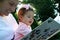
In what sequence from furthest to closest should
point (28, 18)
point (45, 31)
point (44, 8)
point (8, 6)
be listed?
point (44, 8) → point (28, 18) → point (45, 31) → point (8, 6)

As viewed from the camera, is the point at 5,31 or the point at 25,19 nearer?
the point at 5,31

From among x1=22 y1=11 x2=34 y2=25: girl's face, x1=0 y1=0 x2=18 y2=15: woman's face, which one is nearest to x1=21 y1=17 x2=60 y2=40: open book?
x1=0 y1=0 x2=18 y2=15: woman's face

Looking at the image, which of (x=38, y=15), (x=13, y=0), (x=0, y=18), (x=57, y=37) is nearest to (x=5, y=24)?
(x=0, y=18)

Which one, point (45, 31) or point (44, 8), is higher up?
point (44, 8)

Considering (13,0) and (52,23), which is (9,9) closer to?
(13,0)

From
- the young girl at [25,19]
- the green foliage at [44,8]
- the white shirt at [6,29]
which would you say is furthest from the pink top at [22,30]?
the green foliage at [44,8]

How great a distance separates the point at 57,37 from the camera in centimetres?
470

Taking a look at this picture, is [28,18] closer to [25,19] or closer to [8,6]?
[25,19]

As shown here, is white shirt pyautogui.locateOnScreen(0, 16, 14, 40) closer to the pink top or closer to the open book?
the open book

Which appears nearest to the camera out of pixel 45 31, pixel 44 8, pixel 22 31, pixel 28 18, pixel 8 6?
pixel 8 6

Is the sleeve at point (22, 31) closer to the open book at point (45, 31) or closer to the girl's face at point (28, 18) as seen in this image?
the girl's face at point (28, 18)

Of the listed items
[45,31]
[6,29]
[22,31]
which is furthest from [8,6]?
[22,31]

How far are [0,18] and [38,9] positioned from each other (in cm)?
360

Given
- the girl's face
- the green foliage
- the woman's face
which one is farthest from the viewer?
the green foliage
